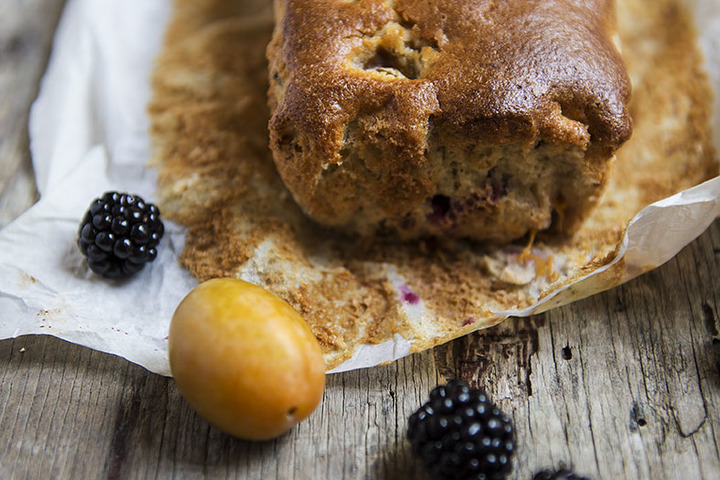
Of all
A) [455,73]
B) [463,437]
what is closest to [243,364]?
[463,437]

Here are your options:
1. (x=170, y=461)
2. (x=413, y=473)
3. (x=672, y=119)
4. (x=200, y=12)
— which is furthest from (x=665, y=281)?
(x=200, y=12)

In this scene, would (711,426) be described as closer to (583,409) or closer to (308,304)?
(583,409)

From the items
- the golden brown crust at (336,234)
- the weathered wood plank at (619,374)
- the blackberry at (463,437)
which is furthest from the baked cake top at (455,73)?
the blackberry at (463,437)

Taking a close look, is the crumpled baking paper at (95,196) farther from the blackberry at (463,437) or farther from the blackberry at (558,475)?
the blackberry at (558,475)

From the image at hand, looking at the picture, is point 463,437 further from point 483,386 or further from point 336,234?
point 336,234

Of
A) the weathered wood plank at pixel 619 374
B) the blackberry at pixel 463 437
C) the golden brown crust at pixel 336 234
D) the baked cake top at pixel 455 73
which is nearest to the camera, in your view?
the blackberry at pixel 463 437

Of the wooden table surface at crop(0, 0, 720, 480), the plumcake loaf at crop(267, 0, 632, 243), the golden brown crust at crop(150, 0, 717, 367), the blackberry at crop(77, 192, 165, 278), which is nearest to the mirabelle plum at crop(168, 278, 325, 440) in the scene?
the wooden table surface at crop(0, 0, 720, 480)

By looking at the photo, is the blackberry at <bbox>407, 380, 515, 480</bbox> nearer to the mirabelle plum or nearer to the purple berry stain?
the mirabelle plum
